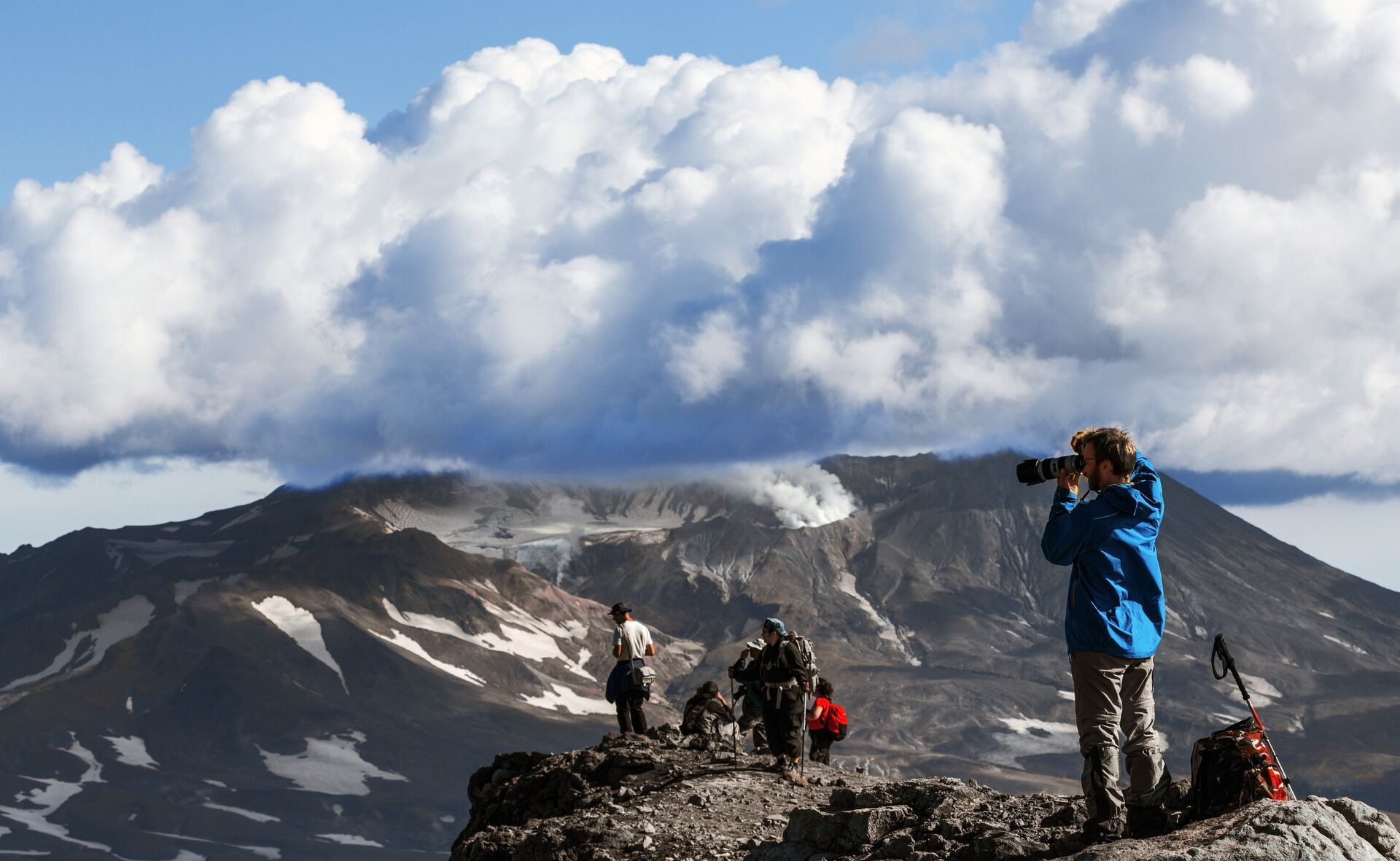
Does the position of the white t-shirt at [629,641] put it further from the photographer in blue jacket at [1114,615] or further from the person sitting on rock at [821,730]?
the photographer in blue jacket at [1114,615]

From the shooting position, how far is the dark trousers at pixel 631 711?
26031 millimetres

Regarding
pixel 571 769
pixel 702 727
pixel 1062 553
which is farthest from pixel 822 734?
pixel 1062 553

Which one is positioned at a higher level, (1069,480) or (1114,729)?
(1069,480)

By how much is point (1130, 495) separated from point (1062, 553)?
1.94ft

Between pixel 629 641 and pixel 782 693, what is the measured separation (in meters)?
3.96

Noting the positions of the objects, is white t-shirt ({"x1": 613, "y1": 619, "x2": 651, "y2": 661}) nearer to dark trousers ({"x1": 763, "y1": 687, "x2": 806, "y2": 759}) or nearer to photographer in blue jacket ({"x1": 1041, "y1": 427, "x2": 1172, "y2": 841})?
dark trousers ({"x1": 763, "y1": 687, "x2": 806, "y2": 759})

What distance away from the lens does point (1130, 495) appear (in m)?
11.5

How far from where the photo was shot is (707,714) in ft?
87.3

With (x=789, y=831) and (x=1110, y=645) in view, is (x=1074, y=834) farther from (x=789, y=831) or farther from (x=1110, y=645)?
(x=789, y=831)

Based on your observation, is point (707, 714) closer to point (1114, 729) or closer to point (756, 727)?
point (756, 727)

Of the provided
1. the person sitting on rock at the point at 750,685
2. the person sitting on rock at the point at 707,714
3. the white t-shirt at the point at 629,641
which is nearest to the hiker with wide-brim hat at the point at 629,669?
the white t-shirt at the point at 629,641

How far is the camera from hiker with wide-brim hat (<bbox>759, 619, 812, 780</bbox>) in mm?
21562

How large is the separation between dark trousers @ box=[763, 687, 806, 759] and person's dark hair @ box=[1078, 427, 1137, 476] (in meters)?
10.4

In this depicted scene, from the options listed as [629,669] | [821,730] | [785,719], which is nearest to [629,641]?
[629,669]
